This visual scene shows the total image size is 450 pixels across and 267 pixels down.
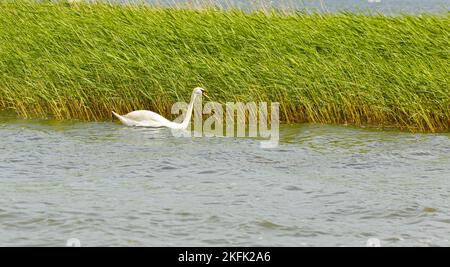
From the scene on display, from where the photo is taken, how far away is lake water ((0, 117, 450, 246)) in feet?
24.7

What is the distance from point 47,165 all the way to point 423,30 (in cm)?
599

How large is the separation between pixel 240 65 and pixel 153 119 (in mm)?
1575

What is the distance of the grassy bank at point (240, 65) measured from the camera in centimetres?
1247

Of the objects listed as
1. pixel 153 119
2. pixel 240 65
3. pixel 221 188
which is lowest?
pixel 221 188

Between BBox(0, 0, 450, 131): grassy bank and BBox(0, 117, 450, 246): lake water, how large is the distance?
1.48ft

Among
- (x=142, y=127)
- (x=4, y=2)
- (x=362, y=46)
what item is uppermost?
(x=4, y=2)

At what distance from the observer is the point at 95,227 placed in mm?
7660

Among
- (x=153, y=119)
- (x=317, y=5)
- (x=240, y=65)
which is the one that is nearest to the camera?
(x=153, y=119)

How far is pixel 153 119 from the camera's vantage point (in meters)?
12.3

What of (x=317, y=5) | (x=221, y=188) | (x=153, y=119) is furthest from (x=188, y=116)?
(x=317, y=5)

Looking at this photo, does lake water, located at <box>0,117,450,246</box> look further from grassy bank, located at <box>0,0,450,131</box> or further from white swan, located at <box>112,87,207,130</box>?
grassy bank, located at <box>0,0,450,131</box>

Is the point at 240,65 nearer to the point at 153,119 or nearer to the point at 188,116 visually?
the point at 188,116

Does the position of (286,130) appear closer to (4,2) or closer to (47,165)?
(47,165)
